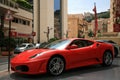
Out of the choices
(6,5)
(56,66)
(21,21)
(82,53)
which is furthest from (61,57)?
(21,21)

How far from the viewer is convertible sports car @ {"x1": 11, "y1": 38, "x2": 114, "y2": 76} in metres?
7.89

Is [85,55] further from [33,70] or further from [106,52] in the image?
[33,70]

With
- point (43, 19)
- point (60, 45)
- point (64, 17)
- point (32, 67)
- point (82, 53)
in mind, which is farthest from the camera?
point (64, 17)

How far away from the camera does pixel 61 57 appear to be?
8.46m

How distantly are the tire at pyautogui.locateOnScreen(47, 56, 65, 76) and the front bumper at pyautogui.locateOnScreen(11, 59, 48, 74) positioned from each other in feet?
0.70

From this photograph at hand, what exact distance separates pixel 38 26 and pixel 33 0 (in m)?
7.88

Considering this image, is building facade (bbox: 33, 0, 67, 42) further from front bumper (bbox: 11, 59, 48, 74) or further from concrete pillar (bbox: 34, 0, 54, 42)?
Answer: front bumper (bbox: 11, 59, 48, 74)

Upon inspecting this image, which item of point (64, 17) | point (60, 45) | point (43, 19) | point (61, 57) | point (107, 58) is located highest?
point (64, 17)

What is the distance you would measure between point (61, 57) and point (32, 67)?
113 centimetres

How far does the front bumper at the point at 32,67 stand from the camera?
777 cm

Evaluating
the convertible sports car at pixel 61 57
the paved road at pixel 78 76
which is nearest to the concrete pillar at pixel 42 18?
the convertible sports car at pixel 61 57

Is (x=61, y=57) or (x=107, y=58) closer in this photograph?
(x=61, y=57)

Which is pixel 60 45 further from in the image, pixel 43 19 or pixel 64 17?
pixel 64 17

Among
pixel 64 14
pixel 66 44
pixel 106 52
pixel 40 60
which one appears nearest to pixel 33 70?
pixel 40 60
